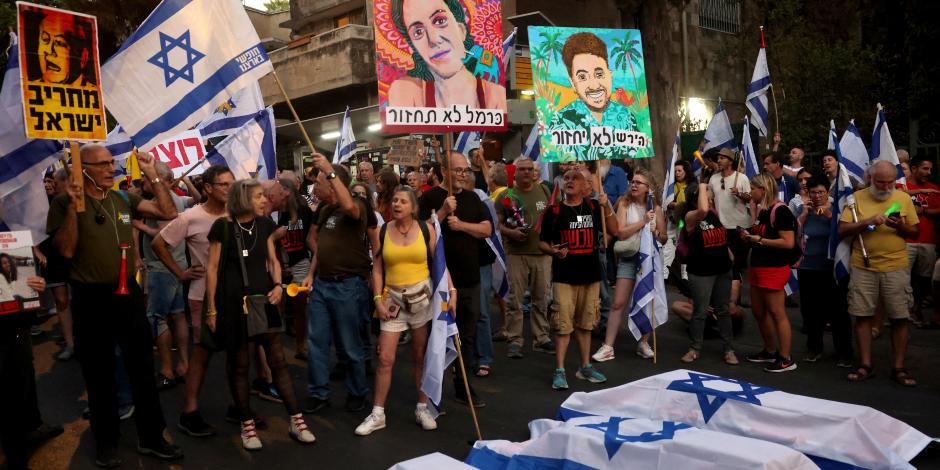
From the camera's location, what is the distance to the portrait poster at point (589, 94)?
7.75 meters

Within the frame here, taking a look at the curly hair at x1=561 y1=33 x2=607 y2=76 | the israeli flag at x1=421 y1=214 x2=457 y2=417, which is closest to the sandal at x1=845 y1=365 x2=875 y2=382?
the israeli flag at x1=421 y1=214 x2=457 y2=417

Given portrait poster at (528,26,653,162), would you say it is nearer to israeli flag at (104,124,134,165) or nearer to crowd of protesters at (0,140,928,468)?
crowd of protesters at (0,140,928,468)

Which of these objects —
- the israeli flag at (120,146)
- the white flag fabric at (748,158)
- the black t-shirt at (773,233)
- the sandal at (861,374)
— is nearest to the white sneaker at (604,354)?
the black t-shirt at (773,233)

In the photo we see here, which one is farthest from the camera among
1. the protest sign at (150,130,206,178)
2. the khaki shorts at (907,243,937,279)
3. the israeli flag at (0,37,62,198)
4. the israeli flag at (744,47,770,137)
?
the israeli flag at (744,47,770,137)

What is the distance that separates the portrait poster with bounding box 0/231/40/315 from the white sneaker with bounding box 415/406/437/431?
281cm

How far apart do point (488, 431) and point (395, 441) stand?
72cm

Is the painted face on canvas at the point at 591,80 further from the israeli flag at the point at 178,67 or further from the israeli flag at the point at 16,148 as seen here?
the israeli flag at the point at 16,148

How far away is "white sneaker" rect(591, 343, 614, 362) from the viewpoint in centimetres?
800

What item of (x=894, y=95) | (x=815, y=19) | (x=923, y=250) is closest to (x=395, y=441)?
(x=923, y=250)

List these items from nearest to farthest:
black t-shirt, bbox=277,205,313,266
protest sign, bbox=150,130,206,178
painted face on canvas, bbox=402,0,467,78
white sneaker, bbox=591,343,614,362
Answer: painted face on canvas, bbox=402,0,467,78, white sneaker, bbox=591,343,614,362, black t-shirt, bbox=277,205,313,266, protest sign, bbox=150,130,206,178

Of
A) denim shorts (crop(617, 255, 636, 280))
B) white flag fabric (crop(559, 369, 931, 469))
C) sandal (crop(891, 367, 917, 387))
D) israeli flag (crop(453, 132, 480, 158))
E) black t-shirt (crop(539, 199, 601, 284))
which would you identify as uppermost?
israeli flag (crop(453, 132, 480, 158))

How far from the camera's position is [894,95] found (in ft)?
45.9

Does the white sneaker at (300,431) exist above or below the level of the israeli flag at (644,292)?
below

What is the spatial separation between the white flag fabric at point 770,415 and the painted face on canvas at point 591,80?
3.28 m
